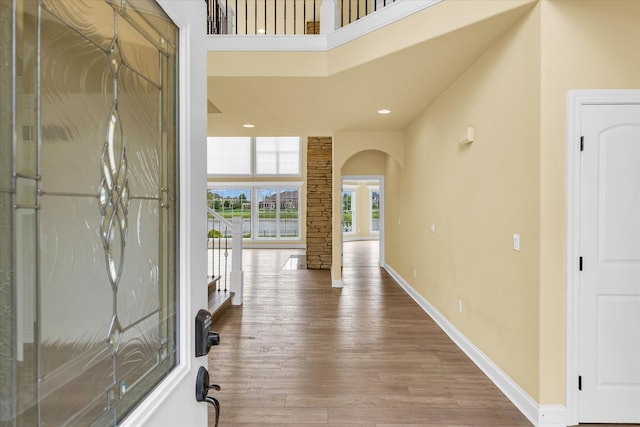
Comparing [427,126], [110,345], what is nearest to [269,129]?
[427,126]

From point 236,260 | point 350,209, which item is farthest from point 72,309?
point 350,209

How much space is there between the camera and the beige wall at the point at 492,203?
7.75 feet

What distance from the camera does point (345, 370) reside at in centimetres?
300

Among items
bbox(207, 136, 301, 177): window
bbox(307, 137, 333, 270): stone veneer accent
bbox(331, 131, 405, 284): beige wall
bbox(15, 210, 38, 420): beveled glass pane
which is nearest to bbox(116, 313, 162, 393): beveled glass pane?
bbox(15, 210, 38, 420): beveled glass pane

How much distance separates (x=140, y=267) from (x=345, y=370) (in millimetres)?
2663

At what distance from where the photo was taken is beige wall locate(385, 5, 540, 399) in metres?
2.36

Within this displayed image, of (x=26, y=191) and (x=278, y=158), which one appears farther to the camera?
(x=278, y=158)

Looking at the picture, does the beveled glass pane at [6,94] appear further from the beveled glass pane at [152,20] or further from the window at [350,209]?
the window at [350,209]

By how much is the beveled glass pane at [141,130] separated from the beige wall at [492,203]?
233 centimetres

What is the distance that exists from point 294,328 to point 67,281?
3.74 m

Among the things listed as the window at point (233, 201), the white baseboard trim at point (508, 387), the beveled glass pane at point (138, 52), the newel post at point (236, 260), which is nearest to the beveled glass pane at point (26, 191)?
the beveled glass pane at point (138, 52)

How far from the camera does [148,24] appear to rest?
706 millimetres

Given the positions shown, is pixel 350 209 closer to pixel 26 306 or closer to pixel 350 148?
pixel 350 148

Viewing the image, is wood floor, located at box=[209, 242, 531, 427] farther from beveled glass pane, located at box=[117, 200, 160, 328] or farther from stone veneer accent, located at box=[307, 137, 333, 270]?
stone veneer accent, located at box=[307, 137, 333, 270]
